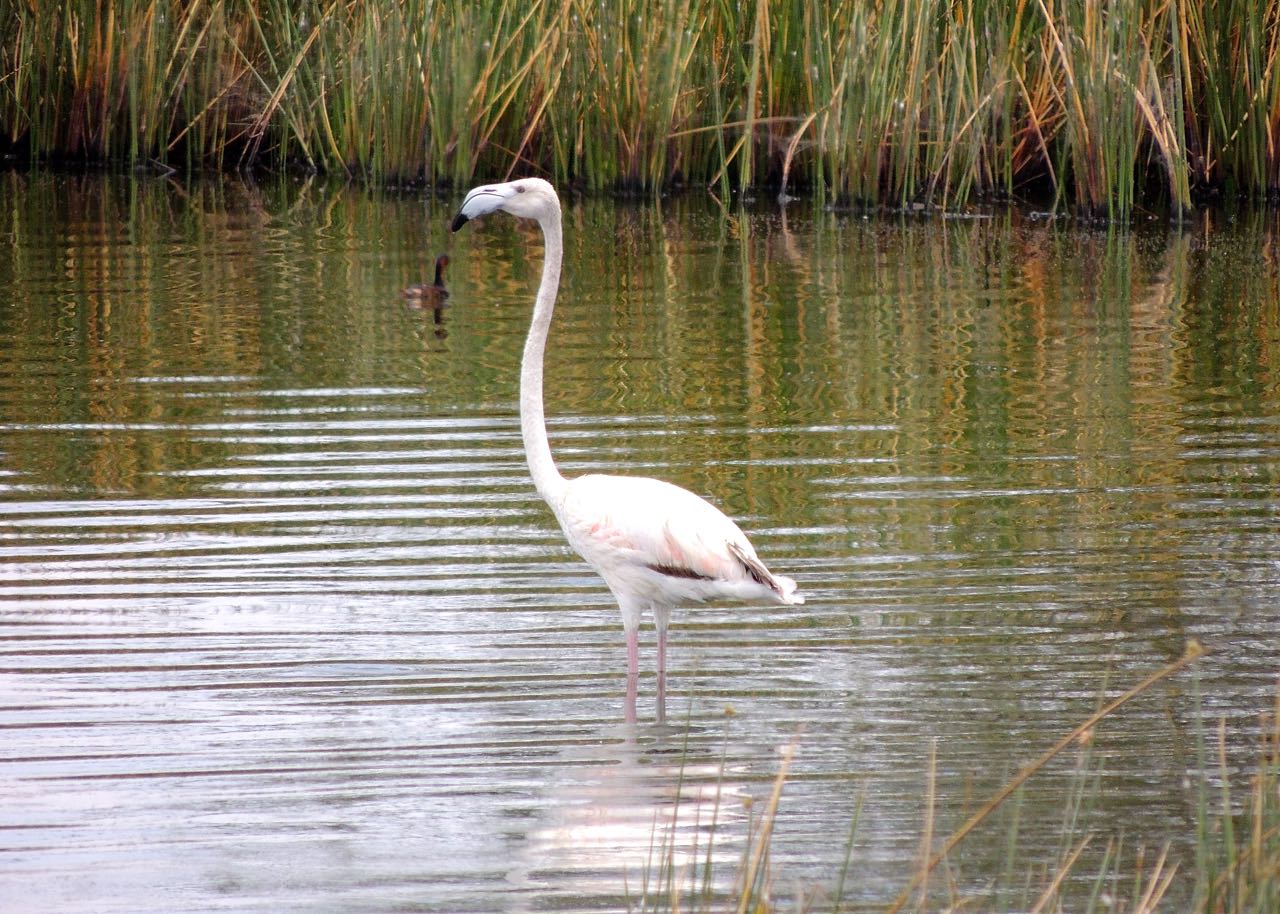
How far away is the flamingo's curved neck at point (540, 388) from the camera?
572cm

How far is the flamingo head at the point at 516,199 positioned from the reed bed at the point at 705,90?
882cm

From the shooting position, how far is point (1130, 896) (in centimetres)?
427

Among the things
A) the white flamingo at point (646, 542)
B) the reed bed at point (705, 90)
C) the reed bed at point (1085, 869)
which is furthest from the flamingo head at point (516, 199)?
the reed bed at point (705, 90)

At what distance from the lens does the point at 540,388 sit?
5773 mm

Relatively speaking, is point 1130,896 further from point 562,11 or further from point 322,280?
point 562,11

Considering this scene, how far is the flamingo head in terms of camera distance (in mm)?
5523

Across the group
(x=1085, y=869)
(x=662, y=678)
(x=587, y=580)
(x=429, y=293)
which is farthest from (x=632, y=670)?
(x=429, y=293)

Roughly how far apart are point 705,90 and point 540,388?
10.5m

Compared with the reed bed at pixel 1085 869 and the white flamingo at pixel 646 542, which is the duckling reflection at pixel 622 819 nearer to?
the reed bed at pixel 1085 869

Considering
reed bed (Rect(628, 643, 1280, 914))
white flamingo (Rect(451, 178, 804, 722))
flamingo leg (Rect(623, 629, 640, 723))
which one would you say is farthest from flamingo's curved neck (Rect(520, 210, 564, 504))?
reed bed (Rect(628, 643, 1280, 914))

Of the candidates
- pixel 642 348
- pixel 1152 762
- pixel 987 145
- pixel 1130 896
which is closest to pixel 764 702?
pixel 1152 762

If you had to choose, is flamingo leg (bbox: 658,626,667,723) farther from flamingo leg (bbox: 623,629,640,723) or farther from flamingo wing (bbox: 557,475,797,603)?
flamingo wing (bbox: 557,475,797,603)

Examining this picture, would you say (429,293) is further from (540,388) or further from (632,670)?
(632,670)

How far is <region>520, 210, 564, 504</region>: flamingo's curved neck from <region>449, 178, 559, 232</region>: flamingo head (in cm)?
6
